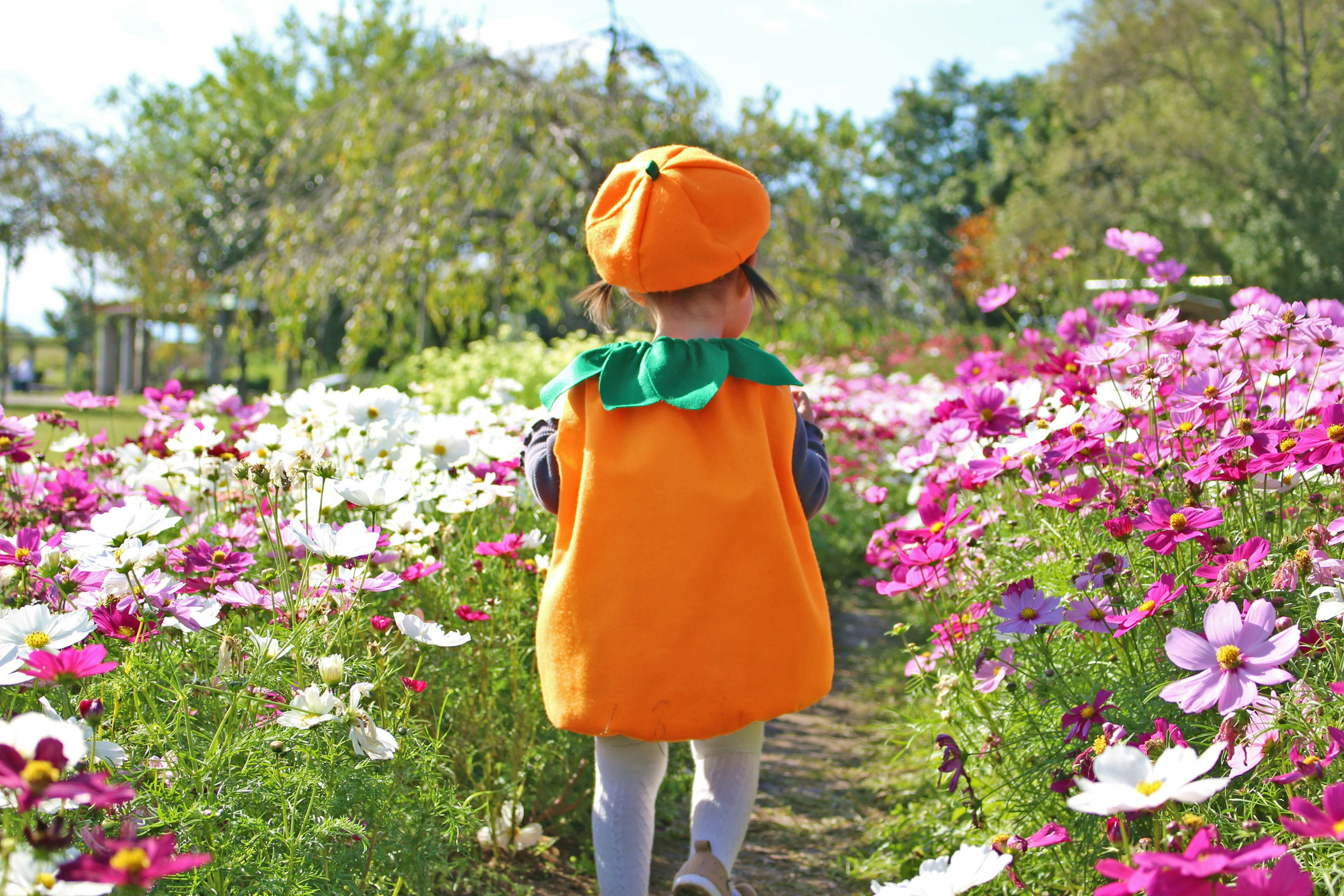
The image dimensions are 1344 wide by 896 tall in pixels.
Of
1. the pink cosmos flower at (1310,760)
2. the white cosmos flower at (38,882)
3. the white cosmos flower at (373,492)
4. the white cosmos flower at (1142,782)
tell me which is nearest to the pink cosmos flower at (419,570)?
the white cosmos flower at (373,492)

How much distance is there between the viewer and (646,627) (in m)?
1.44

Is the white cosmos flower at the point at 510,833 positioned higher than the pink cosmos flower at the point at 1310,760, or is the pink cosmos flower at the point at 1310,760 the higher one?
the pink cosmos flower at the point at 1310,760

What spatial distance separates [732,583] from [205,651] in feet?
2.54

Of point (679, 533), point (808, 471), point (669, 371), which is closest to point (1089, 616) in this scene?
point (808, 471)

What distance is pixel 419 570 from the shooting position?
164cm

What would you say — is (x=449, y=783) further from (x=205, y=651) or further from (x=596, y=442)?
(x=596, y=442)

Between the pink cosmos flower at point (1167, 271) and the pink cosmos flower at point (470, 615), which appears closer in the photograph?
the pink cosmos flower at point (470, 615)

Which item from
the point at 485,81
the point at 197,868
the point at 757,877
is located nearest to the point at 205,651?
the point at 197,868

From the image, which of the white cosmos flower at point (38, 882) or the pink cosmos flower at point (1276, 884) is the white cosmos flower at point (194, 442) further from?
the pink cosmos flower at point (1276, 884)

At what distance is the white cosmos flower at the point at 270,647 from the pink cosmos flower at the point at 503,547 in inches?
18.5

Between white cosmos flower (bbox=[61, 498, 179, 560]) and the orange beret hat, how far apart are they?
749 mm

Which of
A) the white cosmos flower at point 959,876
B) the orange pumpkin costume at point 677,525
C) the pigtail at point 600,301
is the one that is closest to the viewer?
the white cosmos flower at point 959,876

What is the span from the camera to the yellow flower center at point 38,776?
0.67 metres

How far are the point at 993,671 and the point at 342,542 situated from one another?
1.01 meters
